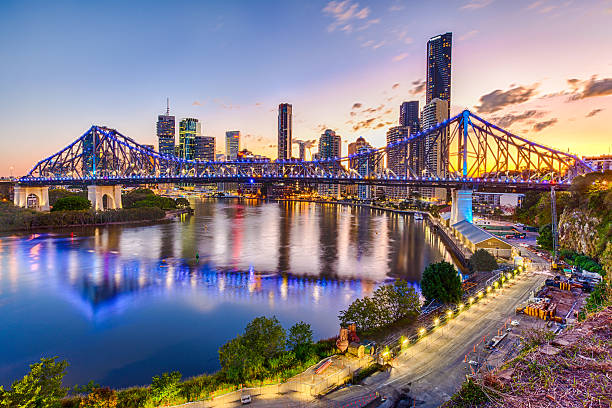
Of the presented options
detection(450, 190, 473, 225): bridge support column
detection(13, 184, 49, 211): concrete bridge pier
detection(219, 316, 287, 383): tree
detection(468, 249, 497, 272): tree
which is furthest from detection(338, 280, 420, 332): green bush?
detection(13, 184, 49, 211): concrete bridge pier

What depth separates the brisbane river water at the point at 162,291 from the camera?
1246 cm

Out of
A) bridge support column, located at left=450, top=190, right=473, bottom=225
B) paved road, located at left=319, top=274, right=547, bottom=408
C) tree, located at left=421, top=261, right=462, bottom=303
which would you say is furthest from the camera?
bridge support column, located at left=450, top=190, right=473, bottom=225

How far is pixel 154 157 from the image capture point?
62.4m

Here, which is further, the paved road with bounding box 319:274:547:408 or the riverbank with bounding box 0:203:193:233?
the riverbank with bounding box 0:203:193:233

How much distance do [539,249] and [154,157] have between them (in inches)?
2256

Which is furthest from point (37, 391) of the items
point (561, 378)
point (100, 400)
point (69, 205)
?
point (69, 205)

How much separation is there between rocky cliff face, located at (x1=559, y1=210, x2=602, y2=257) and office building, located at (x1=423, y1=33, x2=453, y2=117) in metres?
174

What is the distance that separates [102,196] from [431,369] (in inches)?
2236

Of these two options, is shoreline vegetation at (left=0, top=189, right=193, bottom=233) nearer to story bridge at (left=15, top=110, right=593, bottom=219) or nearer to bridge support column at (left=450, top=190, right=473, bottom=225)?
story bridge at (left=15, top=110, right=593, bottom=219)

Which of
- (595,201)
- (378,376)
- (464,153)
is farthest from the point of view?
(464,153)

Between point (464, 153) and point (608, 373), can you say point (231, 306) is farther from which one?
point (464, 153)

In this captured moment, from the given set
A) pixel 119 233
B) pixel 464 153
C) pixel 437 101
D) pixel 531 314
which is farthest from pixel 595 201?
pixel 437 101

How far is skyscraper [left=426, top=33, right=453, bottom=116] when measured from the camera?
18651cm

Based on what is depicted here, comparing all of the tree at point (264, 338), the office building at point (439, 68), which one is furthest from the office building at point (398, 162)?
the tree at point (264, 338)
